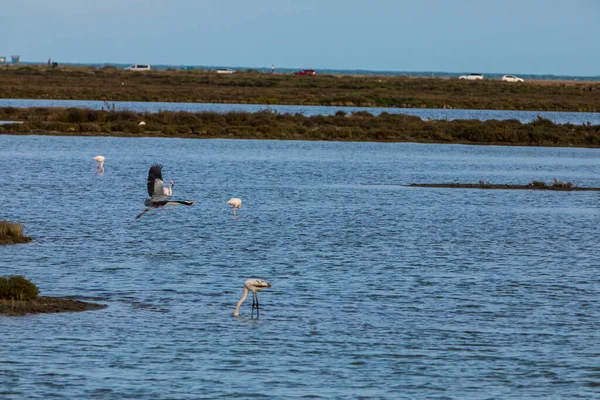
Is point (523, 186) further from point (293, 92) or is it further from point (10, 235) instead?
point (293, 92)

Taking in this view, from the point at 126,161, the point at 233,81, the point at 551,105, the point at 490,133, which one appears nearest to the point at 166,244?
the point at 126,161

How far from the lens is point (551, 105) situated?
296 ft

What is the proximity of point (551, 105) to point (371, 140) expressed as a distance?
39000mm

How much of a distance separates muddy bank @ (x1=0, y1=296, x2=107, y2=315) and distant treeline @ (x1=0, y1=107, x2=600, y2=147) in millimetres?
38654

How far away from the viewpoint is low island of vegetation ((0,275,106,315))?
15117 mm

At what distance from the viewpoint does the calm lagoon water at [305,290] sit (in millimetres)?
12414

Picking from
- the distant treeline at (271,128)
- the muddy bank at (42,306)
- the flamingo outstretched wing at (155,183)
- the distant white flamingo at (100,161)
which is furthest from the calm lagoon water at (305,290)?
the distant treeline at (271,128)

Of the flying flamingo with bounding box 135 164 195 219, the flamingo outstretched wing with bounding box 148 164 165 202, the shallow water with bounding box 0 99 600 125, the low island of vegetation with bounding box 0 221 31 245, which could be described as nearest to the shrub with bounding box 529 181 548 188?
the flying flamingo with bounding box 135 164 195 219

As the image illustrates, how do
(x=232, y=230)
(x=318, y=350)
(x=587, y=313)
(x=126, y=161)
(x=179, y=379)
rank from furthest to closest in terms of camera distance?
(x=126, y=161) < (x=232, y=230) < (x=587, y=313) < (x=318, y=350) < (x=179, y=379)

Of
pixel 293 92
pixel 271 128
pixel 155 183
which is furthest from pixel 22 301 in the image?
pixel 293 92

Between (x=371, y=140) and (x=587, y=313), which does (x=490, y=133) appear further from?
(x=587, y=313)

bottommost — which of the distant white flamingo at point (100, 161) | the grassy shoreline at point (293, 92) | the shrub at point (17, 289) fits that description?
the shrub at point (17, 289)

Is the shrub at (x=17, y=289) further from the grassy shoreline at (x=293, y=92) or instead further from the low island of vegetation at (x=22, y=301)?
the grassy shoreline at (x=293, y=92)

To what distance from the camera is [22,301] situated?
15242 millimetres
